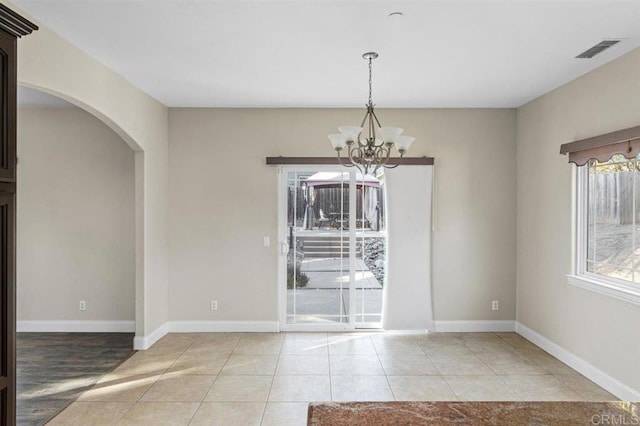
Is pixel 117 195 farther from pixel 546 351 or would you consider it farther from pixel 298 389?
pixel 546 351

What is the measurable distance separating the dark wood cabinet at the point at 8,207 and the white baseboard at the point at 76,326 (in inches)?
139

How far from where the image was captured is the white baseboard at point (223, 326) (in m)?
5.15

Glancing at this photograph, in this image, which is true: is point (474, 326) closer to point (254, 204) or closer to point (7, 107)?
point (254, 204)

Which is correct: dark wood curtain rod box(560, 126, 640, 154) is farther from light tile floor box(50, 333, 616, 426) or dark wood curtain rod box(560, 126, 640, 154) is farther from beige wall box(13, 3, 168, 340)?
beige wall box(13, 3, 168, 340)

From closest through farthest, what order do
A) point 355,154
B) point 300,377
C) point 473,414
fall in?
point 473,414 → point 300,377 → point 355,154

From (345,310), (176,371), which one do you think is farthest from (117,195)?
(345,310)

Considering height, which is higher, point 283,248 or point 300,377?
point 283,248

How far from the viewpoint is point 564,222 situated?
4.17 metres

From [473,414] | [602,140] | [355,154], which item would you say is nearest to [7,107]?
[473,414]

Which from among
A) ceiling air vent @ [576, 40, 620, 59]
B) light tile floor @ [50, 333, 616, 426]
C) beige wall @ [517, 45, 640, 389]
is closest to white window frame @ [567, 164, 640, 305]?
beige wall @ [517, 45, 640, 389]

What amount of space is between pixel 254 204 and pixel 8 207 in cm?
344

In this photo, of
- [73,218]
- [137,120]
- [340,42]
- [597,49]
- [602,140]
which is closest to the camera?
[340,42]

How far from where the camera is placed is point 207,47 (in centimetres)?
320

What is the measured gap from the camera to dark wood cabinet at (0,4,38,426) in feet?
5.67
